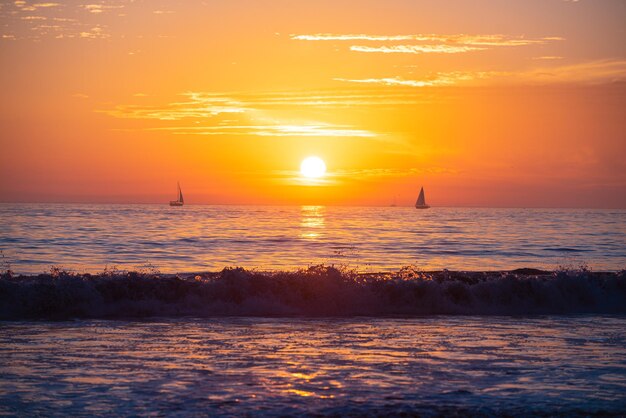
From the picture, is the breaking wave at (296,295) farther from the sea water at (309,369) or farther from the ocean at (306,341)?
the sea water at (309,369)

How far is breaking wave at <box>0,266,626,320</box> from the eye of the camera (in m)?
21.2

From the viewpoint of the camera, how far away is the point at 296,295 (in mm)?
22828

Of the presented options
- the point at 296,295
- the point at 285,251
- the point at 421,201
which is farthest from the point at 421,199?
the point at 296,295

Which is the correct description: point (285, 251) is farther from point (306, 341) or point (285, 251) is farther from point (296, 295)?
point (306, 341)

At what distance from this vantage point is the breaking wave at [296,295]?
21172 mm

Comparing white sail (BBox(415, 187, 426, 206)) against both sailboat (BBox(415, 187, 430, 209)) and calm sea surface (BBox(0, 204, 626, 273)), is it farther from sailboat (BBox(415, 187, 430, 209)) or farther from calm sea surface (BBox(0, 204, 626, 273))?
calm sea surface (BBox(0, 204, 626, 273))

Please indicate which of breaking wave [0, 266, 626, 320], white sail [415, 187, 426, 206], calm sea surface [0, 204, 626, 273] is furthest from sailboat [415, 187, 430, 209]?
breaking wave [0, 266, 626, 320]

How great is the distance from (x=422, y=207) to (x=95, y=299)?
584 ft

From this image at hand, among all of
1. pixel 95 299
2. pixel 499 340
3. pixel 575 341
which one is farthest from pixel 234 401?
pixel 95 299

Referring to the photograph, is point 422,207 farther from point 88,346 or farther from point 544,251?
point 88,346

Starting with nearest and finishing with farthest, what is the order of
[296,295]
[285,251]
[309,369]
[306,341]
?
[309,369]
[306,341]
[296,295]
[285,251]

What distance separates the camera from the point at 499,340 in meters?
16.2

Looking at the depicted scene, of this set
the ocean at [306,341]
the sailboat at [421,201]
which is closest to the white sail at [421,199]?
the sailboat at [421,201]

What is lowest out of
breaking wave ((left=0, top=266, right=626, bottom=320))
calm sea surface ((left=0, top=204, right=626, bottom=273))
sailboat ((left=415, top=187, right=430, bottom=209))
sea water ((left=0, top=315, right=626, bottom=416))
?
sea water ((left=0, top=315, right=626, bottom=416))
